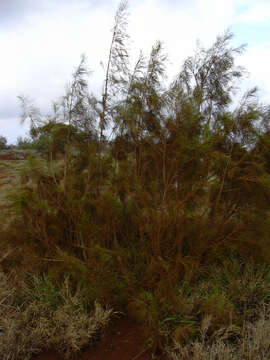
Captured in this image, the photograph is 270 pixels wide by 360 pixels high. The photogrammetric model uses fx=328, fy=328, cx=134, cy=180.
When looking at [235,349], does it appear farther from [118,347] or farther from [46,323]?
[46,323]

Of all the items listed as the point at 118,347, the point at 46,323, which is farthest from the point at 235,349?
the point at 46,323

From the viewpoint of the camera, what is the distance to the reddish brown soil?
334cm

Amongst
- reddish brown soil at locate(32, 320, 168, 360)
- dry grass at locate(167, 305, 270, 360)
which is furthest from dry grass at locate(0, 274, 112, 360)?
dry grass at locate(167, 305, 270, 360)

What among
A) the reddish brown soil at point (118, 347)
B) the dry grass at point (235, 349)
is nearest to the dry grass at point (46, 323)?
the reddish brown soil at point (118, 347)

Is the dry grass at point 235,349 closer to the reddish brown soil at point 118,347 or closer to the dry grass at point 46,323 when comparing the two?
the reddish brown soil at point 118,347

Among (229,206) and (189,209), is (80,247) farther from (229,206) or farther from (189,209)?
(229,206)

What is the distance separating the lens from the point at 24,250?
4387 mm

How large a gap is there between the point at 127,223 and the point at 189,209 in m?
0.90

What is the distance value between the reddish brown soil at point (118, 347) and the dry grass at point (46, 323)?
0.09m

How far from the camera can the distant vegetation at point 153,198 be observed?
381cm

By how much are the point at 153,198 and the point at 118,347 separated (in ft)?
5.59

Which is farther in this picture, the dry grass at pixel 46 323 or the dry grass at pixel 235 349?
the dry grass at pixel 46 323

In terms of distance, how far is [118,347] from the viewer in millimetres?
3482

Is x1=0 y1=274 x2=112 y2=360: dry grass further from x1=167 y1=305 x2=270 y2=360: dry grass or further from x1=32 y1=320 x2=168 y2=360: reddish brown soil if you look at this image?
x1=167 y1=305 x2=270 y2=360: dry grass
